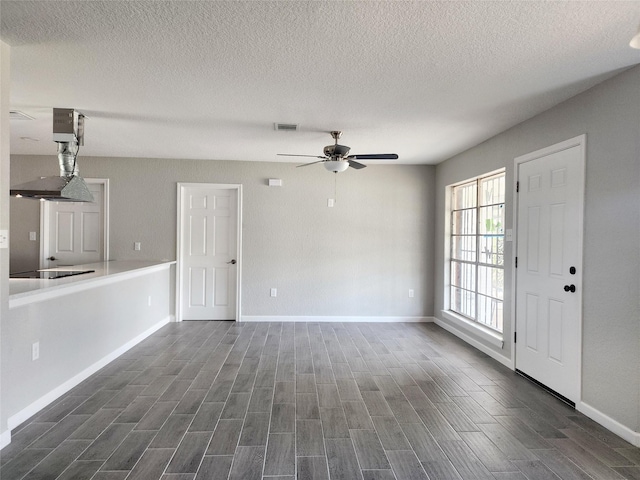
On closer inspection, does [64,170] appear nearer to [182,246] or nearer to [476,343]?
[182,246]

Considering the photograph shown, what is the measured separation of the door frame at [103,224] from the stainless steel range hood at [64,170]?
1.91m

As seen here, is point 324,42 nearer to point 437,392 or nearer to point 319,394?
point 319,394

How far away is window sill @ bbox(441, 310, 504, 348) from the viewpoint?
3.95m

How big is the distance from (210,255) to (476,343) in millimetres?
3987

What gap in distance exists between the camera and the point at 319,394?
2992 mm

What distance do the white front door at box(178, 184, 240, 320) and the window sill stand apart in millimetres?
3263

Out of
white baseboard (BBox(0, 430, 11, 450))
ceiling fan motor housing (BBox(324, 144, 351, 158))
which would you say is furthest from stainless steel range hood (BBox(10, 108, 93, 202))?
ceiling fan motor housing (BBox(324, 144, 351, 158))

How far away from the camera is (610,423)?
97.0 inches

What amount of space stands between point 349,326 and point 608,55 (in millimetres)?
4202

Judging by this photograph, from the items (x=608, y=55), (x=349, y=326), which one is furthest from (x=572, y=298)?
(x=349, y=326)

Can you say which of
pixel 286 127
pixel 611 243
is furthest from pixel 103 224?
pixel 611 243

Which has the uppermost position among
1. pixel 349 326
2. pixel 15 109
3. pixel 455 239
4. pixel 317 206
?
pixel 15 109

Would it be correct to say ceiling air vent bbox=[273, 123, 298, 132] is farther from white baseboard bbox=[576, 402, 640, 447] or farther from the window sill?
white baseboard bbox=[576, 402, 640, 447]

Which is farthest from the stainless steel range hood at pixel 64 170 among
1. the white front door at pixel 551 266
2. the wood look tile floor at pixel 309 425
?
the white front door at pixel 551 266
